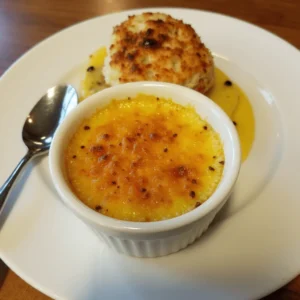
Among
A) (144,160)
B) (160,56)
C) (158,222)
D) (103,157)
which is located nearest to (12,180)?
(103,157)

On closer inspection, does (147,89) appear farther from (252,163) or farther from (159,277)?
(159,277)

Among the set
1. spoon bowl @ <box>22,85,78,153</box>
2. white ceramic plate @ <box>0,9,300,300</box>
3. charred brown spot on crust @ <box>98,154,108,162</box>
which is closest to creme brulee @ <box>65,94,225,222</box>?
charred brown spot on crust @ <box>98,154,108,162</box>

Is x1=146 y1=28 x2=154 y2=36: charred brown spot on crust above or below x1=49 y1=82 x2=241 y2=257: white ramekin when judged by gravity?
above

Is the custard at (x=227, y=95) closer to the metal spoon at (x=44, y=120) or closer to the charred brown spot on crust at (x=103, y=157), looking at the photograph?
the metal spoon at (x=44, y=120)

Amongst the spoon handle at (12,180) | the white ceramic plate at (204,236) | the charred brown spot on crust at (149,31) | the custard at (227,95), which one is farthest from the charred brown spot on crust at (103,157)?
the charred brown spot on crust at (149,31)

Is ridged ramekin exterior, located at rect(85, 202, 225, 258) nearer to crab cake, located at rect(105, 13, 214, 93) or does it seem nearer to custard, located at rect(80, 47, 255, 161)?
custard, located at rect(80, 47, 255, 161)

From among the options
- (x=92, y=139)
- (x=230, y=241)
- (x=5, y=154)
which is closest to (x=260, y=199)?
(x=230, y=241)
